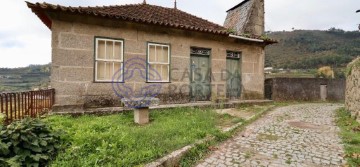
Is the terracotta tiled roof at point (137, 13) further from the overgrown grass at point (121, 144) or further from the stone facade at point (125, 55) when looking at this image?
the overgrown grass at point (121, 144)

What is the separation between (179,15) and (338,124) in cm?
821

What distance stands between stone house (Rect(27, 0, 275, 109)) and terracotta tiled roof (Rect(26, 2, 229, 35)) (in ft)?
0.09

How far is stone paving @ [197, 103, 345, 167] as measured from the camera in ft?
11.8

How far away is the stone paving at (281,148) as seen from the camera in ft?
11.8

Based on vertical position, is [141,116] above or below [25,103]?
below

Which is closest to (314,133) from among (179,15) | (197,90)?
(197,90)

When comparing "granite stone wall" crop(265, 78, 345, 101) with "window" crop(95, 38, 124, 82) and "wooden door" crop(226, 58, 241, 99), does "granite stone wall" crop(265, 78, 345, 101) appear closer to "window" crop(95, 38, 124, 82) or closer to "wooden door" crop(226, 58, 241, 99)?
"wooden door" crop(226, 58, 241, 99)

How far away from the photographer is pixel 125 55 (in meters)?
7.61

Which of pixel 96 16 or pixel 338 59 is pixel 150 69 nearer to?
pixel 96 16

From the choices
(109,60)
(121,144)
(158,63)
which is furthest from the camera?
(158,63)

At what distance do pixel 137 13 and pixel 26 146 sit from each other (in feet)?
21.9

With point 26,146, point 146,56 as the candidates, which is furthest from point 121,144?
point 146,56

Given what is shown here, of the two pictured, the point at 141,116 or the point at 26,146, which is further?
the point at 141,116

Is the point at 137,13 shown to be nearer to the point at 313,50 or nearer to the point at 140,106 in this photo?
the point at 140,106
